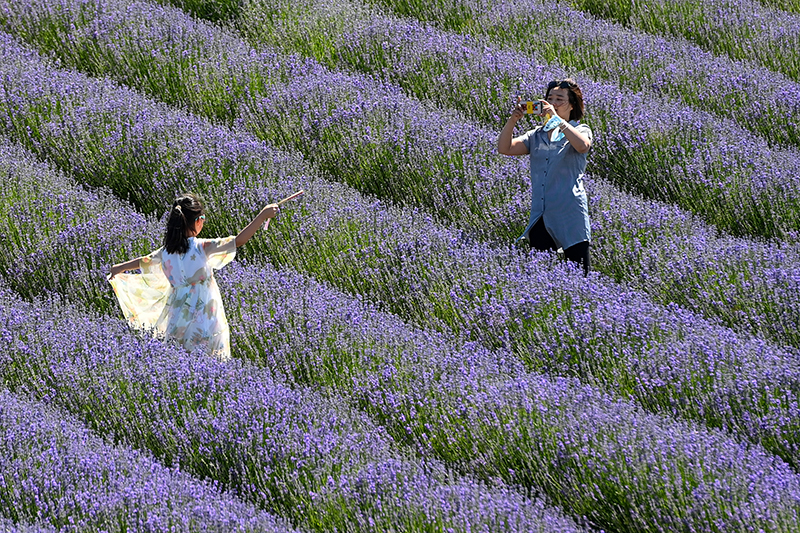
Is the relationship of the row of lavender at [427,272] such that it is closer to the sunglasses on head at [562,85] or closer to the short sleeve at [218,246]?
the short sleeve at [218,246]

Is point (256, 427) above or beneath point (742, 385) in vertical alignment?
beneath

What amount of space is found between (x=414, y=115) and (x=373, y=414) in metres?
2.50

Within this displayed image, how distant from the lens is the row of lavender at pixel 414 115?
518 cm

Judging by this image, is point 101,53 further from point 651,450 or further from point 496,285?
point 651,450

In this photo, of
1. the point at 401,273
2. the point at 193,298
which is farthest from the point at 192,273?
the point at 401,273

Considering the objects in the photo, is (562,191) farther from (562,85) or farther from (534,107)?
(562,85)

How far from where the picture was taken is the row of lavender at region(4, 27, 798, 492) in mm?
3637

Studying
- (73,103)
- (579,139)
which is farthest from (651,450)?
(73,103)

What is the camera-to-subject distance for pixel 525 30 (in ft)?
23.3

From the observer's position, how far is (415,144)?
5570 millimetres

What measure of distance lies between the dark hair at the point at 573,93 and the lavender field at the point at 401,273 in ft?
1.71

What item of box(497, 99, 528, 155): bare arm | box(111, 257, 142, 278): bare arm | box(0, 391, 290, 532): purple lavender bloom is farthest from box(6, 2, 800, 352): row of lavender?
box(0, 391, 290, 532): purple lavender bloom

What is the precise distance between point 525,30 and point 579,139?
2.95 meters

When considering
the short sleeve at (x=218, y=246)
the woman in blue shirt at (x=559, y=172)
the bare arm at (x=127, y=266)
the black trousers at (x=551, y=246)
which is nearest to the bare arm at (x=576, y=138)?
the woman in blue shirt at (x=559, y=172)
